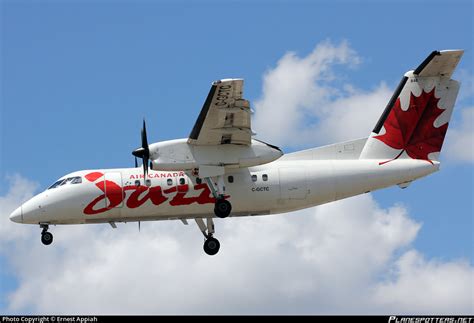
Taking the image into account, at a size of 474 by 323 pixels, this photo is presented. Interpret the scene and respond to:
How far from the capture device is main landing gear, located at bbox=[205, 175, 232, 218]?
31750 millimetres

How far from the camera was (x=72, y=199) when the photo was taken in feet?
106

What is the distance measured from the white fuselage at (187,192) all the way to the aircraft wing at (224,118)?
1.72 metres

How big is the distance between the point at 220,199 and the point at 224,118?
3095mm

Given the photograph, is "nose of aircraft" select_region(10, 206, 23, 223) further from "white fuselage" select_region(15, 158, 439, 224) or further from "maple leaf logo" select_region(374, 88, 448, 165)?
"maple leaf logo" select_region(374, 88, 448, 165)

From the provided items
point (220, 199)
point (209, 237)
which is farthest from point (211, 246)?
point (220, 199)

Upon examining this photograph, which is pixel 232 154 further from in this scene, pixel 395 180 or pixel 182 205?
pixel 395 180

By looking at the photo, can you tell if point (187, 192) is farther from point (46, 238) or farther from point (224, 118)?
point (46, 238)

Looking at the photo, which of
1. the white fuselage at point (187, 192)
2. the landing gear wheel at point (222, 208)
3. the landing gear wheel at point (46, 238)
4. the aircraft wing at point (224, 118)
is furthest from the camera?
the landing gear wheel at point (46, 238)

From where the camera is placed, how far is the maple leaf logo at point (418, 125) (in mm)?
33812

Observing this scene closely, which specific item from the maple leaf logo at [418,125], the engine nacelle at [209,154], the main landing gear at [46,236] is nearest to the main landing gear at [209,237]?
the engine nacelle at [209,154]

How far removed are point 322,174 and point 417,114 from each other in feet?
14.7

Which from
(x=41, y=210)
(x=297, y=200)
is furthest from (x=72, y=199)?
(x=297, y=200)

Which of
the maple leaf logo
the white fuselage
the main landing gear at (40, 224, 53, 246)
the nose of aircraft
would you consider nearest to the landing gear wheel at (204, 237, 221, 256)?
the white fuselage

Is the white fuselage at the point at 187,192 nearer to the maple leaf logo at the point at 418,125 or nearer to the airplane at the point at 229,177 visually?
the airplane at the point at 229,177
